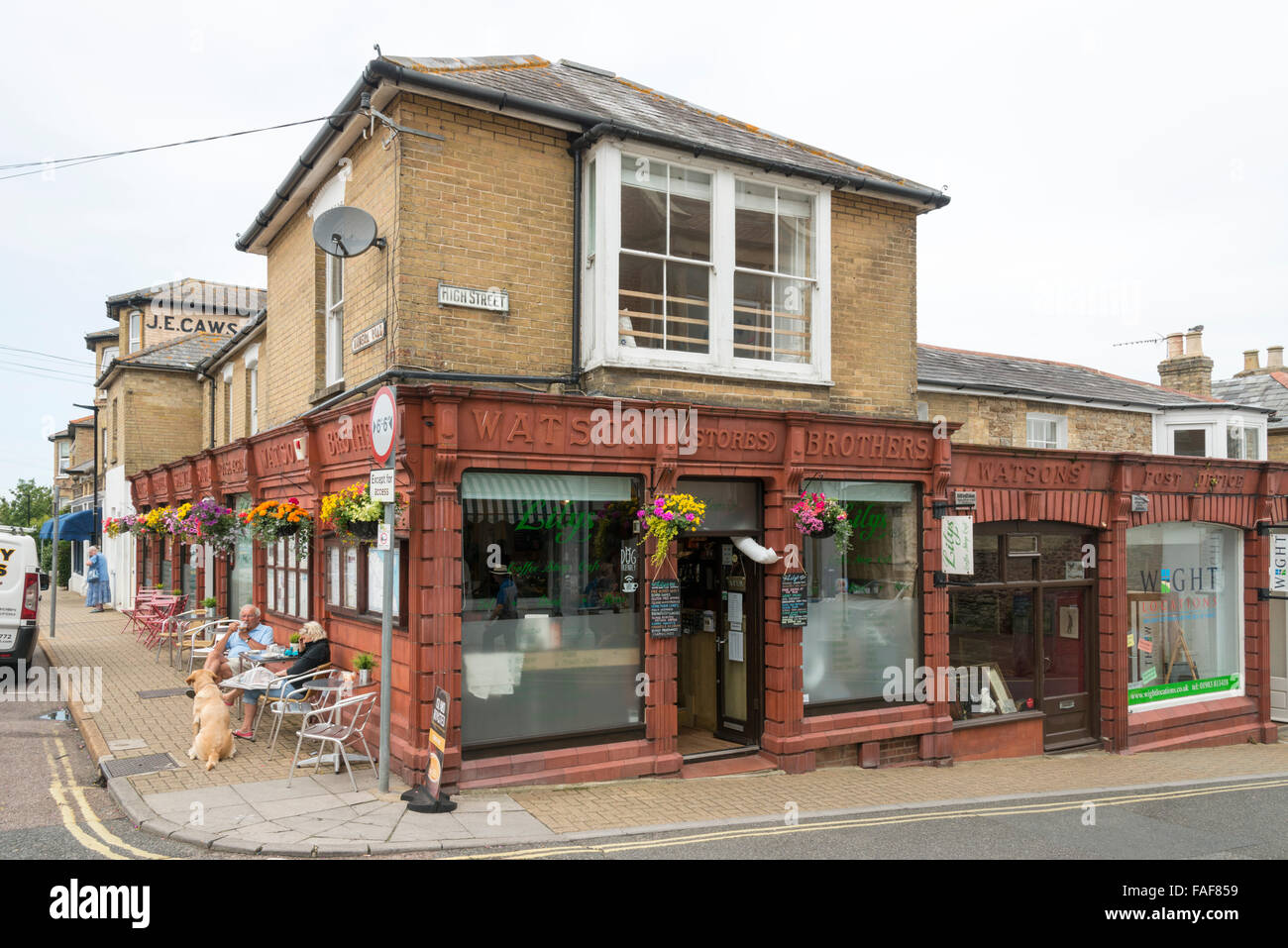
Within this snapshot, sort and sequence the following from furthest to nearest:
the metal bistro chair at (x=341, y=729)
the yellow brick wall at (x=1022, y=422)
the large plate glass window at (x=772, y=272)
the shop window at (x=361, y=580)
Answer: the yellow brick wall at (x=1022, y=422) → the large plate glass window at (x=772, y=272) → the shop window at (x=361, y=580) → the metal bistro chair at (x=341, y=729)

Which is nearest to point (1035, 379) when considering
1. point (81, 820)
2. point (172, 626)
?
point (172, 626)

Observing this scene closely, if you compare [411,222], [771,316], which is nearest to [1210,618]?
[771,316]

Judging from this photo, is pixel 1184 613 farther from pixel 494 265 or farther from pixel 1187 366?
pixel 494 265

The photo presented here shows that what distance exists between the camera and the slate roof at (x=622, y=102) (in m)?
10.1

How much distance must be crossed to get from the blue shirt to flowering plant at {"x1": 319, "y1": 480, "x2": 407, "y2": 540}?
10.2 feet

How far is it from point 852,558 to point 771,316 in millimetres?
3132

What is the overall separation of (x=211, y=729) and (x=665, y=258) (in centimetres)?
674

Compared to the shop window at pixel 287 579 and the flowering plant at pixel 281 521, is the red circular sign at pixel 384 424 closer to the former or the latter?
the flowering plant at pixel 281 521

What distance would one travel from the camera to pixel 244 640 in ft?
37.4

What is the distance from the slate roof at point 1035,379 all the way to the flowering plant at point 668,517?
883 cm

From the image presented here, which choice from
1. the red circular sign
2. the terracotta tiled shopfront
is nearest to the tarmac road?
the terracotta tiled shopfront

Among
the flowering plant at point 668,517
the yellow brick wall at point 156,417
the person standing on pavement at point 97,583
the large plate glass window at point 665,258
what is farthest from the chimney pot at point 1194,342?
the person standing on pavement at point 97,583

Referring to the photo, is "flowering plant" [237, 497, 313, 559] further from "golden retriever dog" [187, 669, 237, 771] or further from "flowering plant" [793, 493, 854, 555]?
"flowering plant" [793, 493, 854, 555]

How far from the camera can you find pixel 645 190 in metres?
10.2
